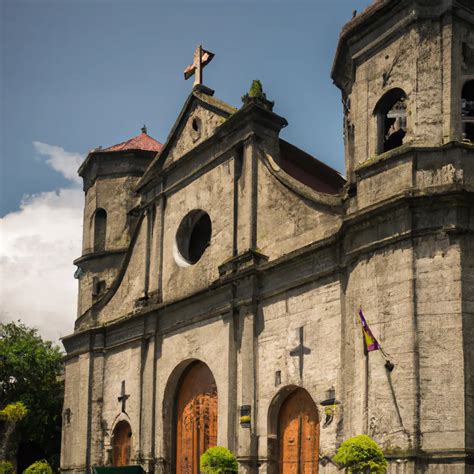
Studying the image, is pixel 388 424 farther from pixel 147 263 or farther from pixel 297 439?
pixel 147 263

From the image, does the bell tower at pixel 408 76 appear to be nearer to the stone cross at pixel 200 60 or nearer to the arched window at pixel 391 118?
the arched window at pixel 391 118

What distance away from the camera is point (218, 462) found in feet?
55.5

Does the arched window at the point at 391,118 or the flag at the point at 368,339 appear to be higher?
the arched window at the point at 391,118

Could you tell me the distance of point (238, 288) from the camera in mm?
18734

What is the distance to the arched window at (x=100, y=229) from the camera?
27297mm

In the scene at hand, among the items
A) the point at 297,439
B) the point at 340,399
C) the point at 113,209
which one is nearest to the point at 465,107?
the point at 340,399

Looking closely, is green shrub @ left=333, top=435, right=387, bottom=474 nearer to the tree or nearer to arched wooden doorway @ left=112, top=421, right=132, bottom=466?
arched wooden doorway @ left=112, top=421, right=132, bottom=466

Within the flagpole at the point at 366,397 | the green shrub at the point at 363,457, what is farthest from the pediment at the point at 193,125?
the green shrub at the point at 363,457

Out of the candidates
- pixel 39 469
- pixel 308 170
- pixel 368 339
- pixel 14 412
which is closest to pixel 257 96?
pixel 308 170

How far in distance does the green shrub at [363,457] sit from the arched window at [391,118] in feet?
18.3

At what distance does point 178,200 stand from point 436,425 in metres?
10.9

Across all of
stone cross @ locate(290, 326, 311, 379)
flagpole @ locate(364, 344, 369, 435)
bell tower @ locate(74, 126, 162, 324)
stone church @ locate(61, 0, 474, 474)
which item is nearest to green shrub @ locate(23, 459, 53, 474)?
stone church @ locate(61, 0, 474, 474)

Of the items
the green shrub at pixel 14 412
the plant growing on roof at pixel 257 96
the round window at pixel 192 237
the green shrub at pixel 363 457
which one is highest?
the plant growing on roof at pixel 257 96

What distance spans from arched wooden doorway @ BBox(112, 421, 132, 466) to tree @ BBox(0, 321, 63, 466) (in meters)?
7.58
